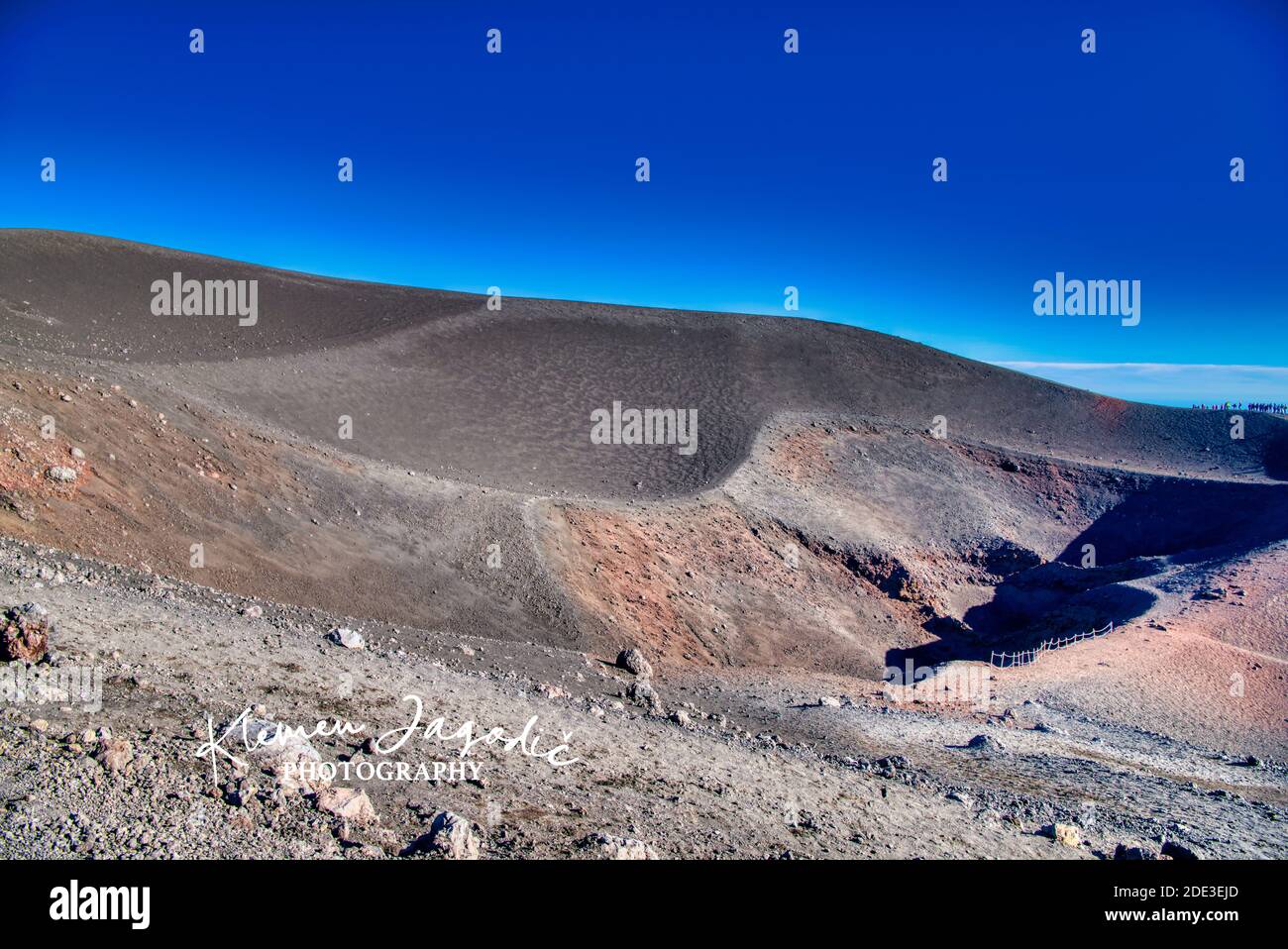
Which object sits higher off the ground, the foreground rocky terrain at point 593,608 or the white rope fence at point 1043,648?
the foreground rocky terrain at point 593,608

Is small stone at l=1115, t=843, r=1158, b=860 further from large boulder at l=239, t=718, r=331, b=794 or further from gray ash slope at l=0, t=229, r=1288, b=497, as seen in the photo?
gray ash slope at l=0, t=229, r=1288, b=497

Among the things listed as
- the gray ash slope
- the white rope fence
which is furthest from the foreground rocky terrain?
the white rope fence

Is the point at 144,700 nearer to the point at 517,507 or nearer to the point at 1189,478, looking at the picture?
the point at 517,507

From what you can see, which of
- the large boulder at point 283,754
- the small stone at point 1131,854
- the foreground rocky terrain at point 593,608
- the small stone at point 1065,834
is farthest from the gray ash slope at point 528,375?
the small stone at point 1131,854

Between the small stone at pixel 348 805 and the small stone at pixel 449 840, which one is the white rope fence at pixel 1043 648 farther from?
the small stone at pixel 348 805
